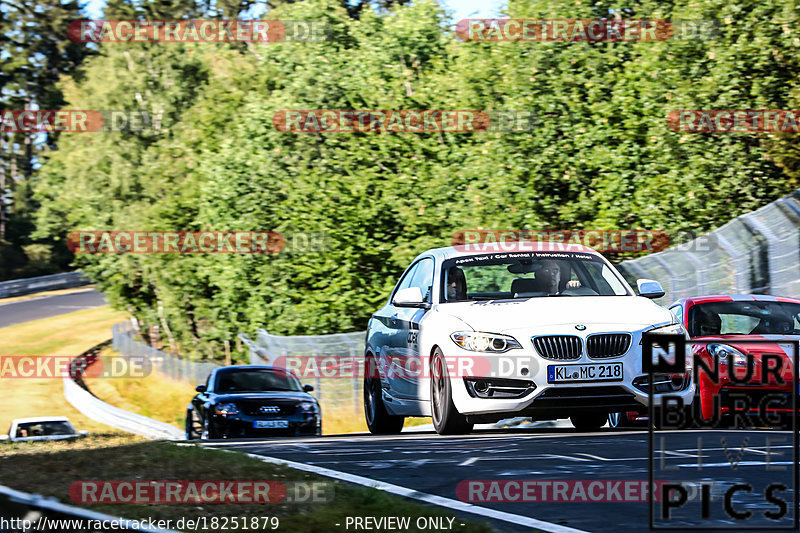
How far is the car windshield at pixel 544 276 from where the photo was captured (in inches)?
465

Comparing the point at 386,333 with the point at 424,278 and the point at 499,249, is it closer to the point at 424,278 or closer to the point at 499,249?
the point at 424,278

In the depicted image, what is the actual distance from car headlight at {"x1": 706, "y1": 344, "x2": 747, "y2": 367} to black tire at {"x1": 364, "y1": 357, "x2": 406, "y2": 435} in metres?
3.38

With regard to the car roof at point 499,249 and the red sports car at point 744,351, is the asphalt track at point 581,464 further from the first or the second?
the car roof at point 499,249

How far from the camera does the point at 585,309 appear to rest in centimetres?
1086

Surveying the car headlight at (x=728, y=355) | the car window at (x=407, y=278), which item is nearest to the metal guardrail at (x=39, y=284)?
the car window at (x=407, y=278)

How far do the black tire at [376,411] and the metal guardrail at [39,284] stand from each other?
63.9 metres

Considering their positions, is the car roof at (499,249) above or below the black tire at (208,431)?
above

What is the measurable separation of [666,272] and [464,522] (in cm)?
1209

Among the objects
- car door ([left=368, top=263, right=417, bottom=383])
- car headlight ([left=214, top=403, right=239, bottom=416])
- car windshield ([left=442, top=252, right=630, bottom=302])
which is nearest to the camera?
car windshield ([left=442, top=252, right=630, bottom=302])

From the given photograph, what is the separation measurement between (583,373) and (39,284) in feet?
241

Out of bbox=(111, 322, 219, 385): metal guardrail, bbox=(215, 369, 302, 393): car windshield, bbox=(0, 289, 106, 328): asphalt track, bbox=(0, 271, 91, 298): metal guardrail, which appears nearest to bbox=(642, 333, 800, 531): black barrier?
bbox=(215, 369, 302, 393): car windshield

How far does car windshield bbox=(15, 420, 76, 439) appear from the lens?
26547 millimetres

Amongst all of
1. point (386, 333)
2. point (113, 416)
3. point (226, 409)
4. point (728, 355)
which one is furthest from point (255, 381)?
point (113, 416)

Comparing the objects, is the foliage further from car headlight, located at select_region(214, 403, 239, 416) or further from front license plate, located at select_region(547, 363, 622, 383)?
front license plate, located at select_region(547, 363, 622, 383)
